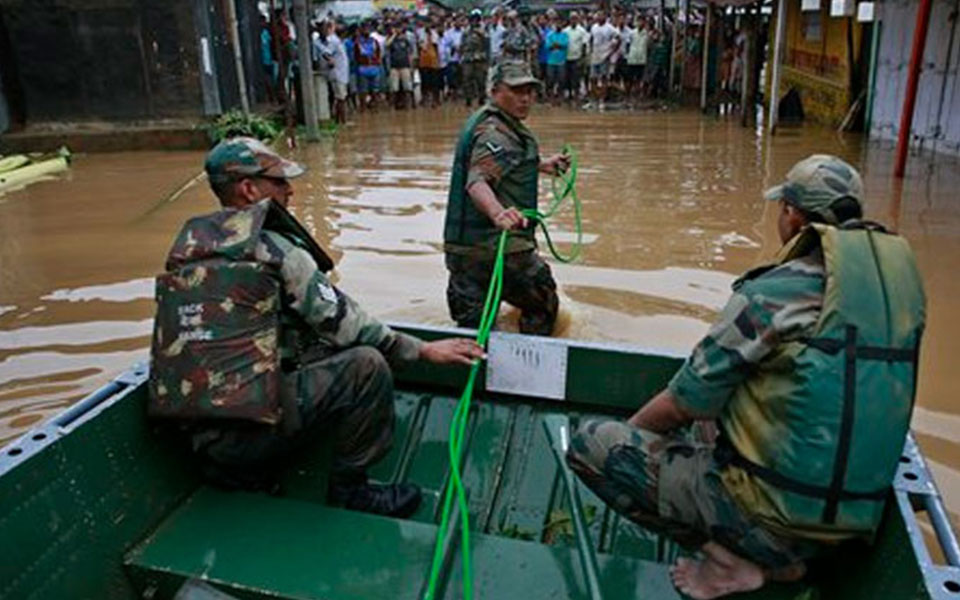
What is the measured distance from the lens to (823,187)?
253cm

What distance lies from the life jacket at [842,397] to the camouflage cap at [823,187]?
5.9 inches

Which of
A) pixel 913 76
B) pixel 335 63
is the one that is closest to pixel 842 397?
pixel 913 76

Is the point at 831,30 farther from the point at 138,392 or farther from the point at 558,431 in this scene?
the point at 138,392

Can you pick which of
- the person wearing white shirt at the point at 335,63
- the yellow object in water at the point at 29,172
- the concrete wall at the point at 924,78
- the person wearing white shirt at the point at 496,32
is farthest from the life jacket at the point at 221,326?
the person wearing white shirt at the point at 496,32

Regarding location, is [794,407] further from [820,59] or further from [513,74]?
[820,59]

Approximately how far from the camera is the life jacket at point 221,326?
9.29 ft

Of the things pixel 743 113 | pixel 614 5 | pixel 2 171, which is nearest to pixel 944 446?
pixel 2 171

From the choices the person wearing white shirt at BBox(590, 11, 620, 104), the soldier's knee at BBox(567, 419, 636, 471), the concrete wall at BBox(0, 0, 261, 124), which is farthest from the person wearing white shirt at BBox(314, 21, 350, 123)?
the soldier's knee at BBox(567, 419, 636, 471)

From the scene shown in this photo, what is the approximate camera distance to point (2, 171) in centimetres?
1170

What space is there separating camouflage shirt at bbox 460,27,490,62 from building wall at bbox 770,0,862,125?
6.91m

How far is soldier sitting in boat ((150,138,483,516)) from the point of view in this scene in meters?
2.84

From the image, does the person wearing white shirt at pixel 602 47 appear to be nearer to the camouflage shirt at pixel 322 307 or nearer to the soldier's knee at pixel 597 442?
the camouflage shirt at pixel 322 307

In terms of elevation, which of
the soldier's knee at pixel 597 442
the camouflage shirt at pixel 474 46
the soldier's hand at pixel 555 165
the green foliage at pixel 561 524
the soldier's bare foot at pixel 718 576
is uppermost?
the camouflage shirt at pixel 474 46

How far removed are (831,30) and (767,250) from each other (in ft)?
34.6
